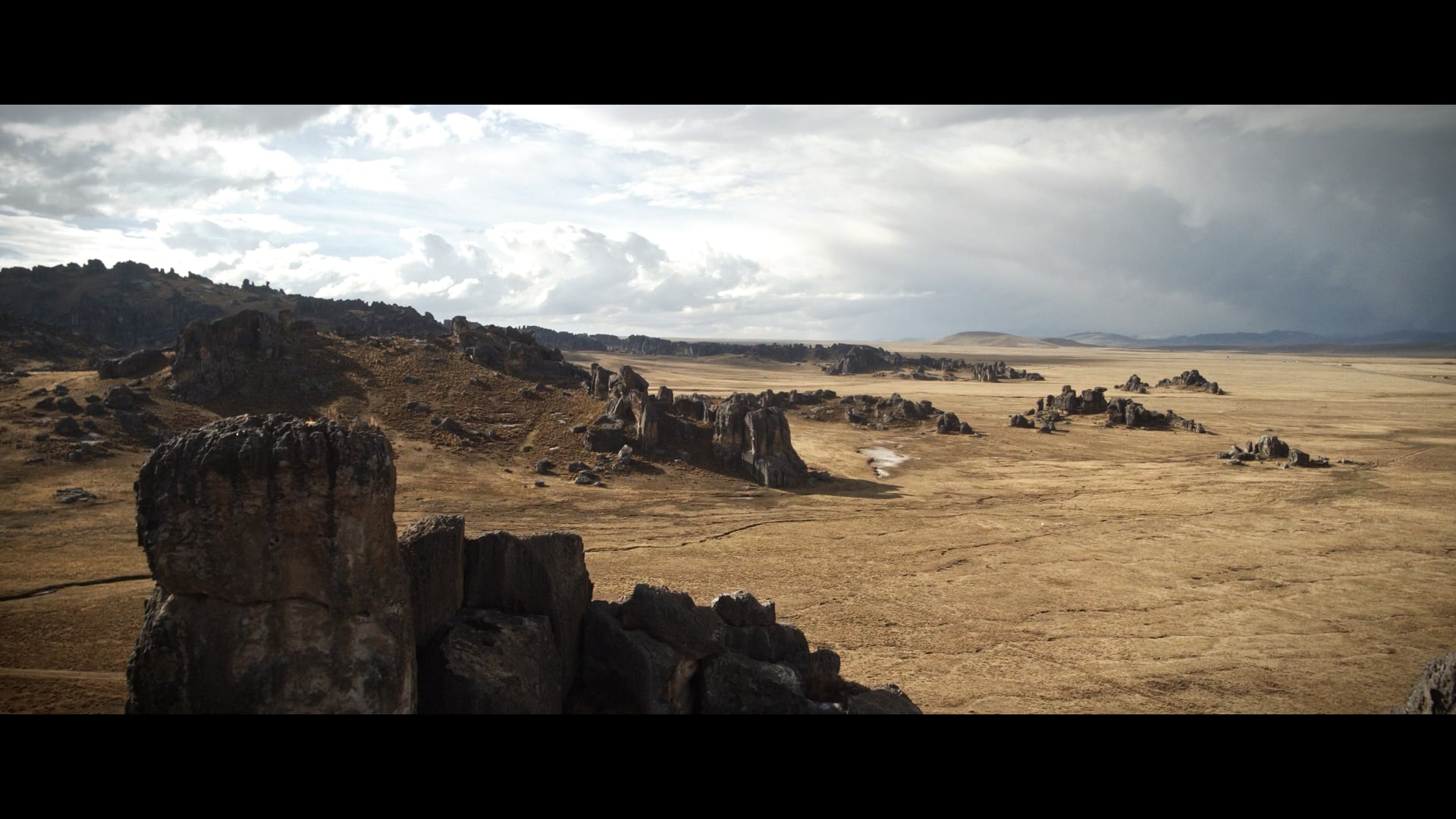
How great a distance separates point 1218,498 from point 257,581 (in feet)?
149

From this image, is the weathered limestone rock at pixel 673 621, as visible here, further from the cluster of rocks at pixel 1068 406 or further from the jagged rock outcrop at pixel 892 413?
the cluster of rocks at pixel 1068 406

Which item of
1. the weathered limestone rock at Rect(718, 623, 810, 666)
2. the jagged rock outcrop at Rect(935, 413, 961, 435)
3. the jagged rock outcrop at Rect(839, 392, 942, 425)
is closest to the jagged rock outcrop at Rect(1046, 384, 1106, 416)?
the jagged rock outcrop at Rect(839, 392, 942, 425)

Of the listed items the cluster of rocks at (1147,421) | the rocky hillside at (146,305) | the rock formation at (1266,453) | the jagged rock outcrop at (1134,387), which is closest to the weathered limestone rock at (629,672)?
the rock formation at (1266,453)

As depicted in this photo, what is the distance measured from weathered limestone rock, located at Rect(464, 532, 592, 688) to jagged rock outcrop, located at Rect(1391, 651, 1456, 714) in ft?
43.1

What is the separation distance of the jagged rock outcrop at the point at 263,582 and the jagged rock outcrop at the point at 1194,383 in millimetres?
124190

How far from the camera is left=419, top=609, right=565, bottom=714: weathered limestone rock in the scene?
979cm

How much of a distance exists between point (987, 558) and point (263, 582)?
2630 cm

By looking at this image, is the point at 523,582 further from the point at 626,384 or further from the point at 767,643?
the point at 626,384

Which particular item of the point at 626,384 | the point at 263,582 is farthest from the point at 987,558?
the point at 626,384

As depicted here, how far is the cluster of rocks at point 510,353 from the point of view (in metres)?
59.3

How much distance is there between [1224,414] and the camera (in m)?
81.4

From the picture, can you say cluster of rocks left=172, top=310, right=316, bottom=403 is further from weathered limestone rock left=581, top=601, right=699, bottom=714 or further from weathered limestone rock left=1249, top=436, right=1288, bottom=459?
weathered limestone rock left=1249, top=436, right=1288, bottom=459

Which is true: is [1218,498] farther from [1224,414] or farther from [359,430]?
[1224,414]

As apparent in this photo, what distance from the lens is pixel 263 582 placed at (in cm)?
866
